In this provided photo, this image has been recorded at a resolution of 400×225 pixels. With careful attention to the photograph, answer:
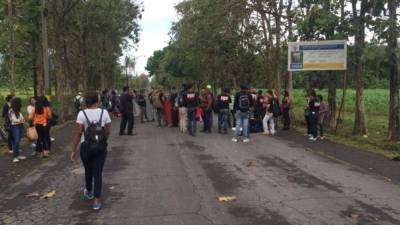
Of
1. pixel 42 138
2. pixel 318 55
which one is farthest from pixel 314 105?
pixel 42 138

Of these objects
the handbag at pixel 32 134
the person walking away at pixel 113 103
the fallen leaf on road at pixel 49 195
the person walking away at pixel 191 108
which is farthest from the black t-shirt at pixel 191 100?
the person walking away at pixel 113 103

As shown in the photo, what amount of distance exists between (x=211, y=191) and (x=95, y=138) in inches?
88.9

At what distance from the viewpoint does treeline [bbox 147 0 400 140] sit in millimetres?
16375

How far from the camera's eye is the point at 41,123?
1361cm

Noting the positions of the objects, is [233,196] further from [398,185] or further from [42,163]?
[42,163]

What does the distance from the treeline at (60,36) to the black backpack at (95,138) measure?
12.4 metres

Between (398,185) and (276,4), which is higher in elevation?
(276,4)

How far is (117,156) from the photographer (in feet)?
44.0

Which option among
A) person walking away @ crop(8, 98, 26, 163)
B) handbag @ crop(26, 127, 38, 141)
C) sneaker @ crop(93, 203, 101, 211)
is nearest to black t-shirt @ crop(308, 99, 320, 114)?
handbag @ crop(26, 127, 38, 141)

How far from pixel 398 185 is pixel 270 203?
9.58 ft

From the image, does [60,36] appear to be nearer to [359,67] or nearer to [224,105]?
[224,105]

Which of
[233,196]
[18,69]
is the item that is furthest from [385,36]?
[18,69]

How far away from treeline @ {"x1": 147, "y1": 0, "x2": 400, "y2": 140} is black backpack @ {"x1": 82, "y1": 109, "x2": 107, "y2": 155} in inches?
421

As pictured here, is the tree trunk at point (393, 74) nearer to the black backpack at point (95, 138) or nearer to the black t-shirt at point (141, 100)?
the black backpack at point (95, 138)
